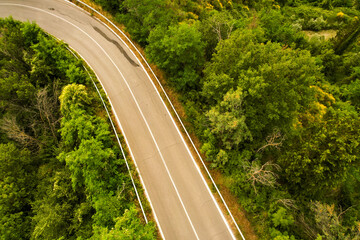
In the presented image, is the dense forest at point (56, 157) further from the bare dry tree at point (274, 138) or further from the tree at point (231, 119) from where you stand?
the bare dry tree at point (274, 138)

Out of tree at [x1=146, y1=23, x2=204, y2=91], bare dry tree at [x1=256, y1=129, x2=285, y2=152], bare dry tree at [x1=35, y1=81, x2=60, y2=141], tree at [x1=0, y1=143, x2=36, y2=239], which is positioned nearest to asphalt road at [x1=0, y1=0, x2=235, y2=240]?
tree at [x1=146, y1=23, x2=204, y2=91]

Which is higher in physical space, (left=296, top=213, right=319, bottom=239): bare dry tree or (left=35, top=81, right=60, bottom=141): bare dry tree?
(left=35, top=81, right=60, bottom=141): bare dry tree

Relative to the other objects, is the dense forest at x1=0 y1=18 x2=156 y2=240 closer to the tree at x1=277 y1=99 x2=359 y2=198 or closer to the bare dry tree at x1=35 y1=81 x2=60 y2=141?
the bare dry tree at x1=35 y1=81 x2=60 y2=141

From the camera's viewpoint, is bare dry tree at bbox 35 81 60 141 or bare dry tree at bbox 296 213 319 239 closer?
bare dry tree at bbox 296 213 319 239

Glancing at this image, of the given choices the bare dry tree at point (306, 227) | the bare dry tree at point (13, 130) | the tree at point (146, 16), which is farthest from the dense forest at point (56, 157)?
the bare dry tree at point (306, 227)

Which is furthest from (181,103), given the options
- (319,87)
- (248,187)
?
(319,87)

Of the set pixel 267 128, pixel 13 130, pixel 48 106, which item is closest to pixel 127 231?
pixel 267 128
